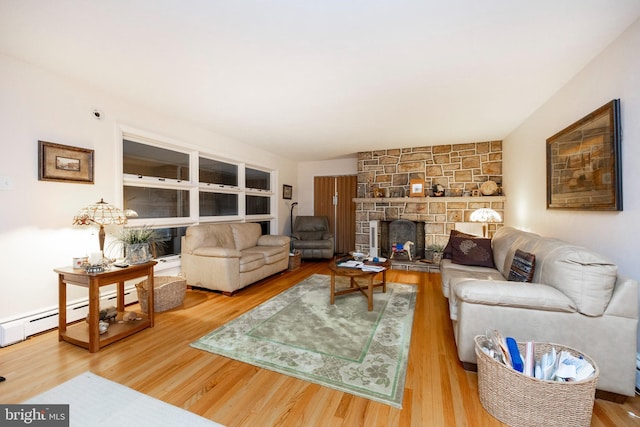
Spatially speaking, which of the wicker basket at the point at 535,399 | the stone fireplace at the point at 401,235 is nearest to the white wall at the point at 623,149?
the wicker basket at the point at 535,399

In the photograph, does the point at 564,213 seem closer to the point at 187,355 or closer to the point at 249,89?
the point at 249,89

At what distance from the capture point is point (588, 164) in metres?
2.14

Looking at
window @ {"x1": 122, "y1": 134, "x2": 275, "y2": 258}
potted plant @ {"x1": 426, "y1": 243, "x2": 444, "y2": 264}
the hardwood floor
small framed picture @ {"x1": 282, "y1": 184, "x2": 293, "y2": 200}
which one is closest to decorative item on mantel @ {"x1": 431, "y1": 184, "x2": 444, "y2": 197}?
potted plant @ {"x1": 426, "y1": 243, "x2": 444, "y2": 264}

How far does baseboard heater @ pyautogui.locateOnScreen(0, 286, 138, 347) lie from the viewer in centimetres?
211

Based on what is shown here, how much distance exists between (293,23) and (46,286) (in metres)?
3.18

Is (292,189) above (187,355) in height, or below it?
above

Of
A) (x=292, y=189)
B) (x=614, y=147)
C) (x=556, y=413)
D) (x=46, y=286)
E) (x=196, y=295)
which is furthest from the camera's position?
(x=292, y=189)

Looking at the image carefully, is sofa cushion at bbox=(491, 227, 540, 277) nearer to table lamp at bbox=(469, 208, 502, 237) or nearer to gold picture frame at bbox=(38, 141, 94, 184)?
table lamp at bbox=(469, 208, 502, 237)

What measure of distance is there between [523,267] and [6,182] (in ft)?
14.5

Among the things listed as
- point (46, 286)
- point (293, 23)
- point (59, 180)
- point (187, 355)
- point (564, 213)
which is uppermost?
point (293, 23)

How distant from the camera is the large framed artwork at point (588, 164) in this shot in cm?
183

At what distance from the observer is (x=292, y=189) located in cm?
664

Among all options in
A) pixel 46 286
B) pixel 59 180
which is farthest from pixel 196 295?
pixel 59 180

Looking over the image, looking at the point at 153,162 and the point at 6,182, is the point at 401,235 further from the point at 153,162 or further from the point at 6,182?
the point at 6,182
